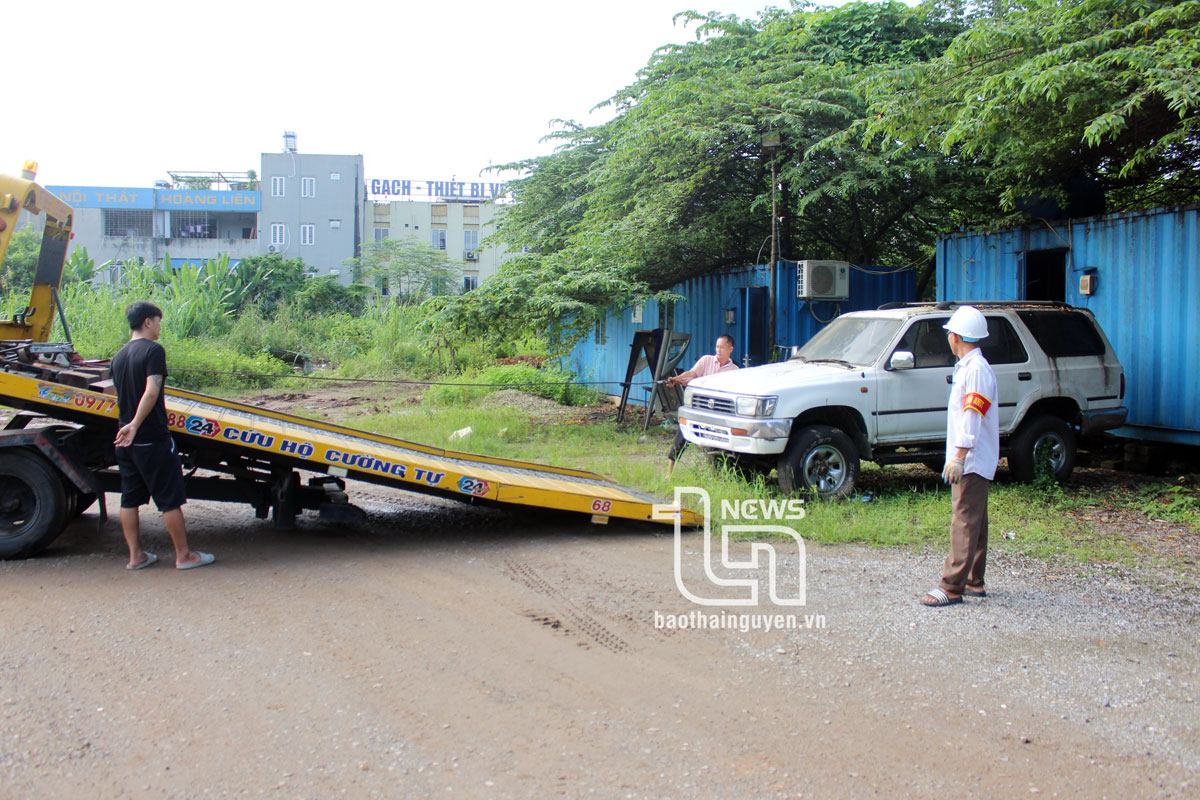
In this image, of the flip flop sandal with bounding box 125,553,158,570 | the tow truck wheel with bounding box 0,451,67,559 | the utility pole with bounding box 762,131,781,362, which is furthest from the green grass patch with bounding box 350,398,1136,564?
the tow truck wheel with bounding box 0,451,67,559

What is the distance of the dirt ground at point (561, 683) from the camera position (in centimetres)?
340

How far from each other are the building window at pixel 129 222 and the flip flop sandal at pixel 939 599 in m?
60.5

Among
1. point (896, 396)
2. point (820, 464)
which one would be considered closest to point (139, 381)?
point (820, 464)

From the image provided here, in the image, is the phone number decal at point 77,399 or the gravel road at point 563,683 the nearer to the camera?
the gravel road at point 563,683

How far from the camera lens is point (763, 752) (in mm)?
3590

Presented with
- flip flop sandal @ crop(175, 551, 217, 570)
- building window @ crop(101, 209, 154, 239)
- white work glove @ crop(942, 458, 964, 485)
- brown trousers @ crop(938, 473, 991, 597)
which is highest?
building window @ crop(101, 209, 154, 239)

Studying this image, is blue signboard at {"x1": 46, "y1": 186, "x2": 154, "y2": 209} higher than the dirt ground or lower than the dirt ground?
higher

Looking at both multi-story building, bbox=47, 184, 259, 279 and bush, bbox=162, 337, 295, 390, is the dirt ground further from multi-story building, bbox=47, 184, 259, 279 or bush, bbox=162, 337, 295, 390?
multi-story building, bbox=47, 184, 259, 279

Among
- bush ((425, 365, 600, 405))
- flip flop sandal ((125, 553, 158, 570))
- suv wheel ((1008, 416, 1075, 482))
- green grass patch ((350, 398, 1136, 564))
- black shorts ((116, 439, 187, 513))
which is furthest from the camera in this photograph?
bush ((425, 365, 600, 405))

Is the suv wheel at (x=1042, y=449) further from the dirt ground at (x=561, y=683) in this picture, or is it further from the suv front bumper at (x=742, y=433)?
the dirt ground at (x=561, y=683)

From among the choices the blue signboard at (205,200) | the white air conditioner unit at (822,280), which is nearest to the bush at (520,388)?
the white air conditioner unit at (822,280)

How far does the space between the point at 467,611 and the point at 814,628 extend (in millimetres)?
2090

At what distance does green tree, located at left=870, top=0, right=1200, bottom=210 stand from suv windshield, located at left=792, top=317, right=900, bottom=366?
7.18 ft

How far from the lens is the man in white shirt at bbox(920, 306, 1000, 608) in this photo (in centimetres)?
538
